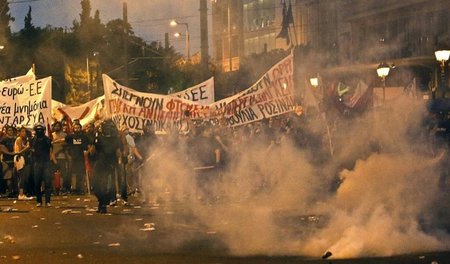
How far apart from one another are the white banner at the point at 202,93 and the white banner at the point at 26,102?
3.68m

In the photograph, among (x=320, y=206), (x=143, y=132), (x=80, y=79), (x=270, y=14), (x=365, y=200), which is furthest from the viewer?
(x=270, y=14)

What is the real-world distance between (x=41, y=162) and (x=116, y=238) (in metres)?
6.84

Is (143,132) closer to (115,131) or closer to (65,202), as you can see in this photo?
(65,202)

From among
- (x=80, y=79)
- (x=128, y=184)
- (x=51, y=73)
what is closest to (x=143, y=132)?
(x=128, y=184)

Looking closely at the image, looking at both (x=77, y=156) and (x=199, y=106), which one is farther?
(x=199, y=106)

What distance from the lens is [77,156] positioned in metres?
23.5

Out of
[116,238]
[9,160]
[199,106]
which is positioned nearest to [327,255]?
[116,238]

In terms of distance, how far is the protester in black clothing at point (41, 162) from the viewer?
19859 mm

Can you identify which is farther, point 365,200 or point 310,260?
point 365,200

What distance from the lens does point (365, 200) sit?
14.2 m

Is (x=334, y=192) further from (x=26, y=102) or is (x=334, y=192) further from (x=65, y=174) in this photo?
(x=26, y=102)

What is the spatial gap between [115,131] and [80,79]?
1849 inches

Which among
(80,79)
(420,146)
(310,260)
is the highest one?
(80,79)

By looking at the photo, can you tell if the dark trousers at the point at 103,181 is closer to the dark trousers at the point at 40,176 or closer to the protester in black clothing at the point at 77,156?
the dark trousers at the point at 40,176
